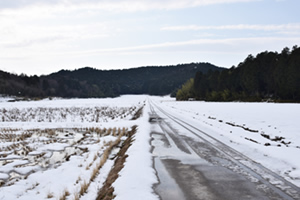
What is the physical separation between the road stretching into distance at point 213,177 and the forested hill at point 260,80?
5091 cm

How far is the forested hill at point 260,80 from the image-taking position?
56094mm

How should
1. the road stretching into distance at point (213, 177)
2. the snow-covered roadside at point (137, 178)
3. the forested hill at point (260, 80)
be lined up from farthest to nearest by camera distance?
the forested hill at point (260, 80) < the snow-covered roadside at point (137, 178) < the road stretching into distance at point (213, 177)

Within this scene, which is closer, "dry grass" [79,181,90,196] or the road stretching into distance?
the road stretching into distance

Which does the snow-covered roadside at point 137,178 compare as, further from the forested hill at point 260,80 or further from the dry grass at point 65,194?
the forested hill at point 260,80

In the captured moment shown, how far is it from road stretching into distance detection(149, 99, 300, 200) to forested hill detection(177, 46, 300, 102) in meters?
50.9

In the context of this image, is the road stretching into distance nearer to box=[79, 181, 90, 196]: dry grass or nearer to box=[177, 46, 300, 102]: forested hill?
box=[79, 181, 90, 196]: dry grass

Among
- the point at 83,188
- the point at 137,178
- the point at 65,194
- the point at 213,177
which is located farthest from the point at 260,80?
the point at 65,194

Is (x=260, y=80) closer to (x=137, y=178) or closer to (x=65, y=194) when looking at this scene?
(x=137, y=178)

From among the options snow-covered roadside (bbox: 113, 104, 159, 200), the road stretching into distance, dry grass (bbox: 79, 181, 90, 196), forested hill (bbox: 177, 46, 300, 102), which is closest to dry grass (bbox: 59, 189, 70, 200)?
dry grass (bbox: 79, 181, 90, 196)

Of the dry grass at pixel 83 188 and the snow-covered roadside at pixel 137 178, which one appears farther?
the dry grass at pixel 83 188

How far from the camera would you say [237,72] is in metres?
84.0

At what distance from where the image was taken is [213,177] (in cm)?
702

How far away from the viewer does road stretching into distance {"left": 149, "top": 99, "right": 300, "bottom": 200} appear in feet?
18.8

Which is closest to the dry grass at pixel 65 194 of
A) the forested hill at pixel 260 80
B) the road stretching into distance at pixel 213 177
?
the road stretching into distance at pixel 213 177
